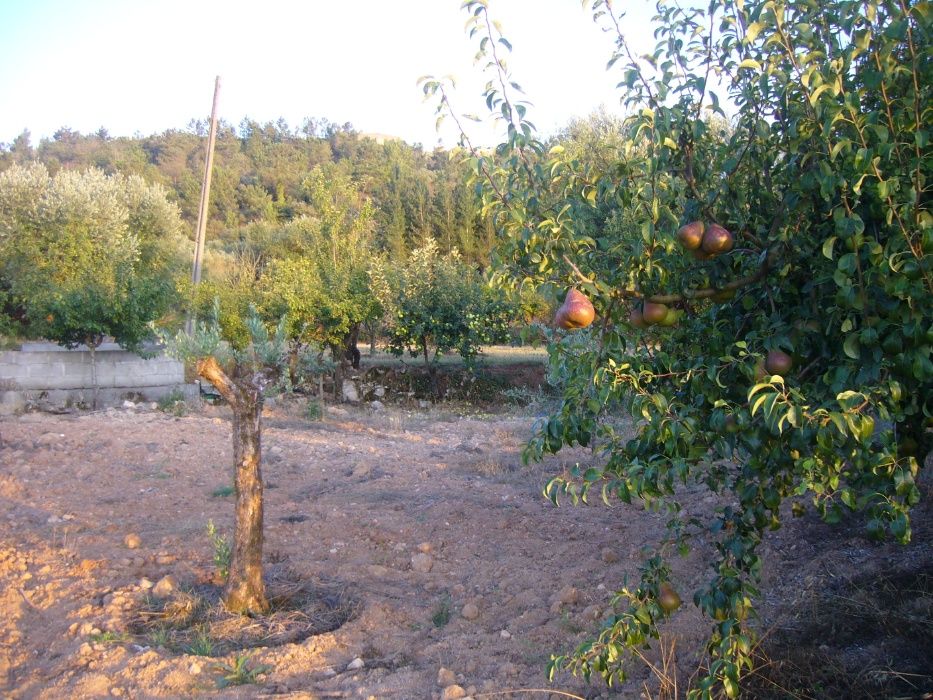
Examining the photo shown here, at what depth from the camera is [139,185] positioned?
2305 cm

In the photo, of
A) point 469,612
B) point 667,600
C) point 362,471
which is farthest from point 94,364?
point 667,600

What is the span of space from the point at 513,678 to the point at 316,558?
236cm

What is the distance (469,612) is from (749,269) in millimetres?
3021

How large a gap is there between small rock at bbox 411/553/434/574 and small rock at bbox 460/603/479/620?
2.74ft

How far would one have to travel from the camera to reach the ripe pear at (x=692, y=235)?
7.54 feet

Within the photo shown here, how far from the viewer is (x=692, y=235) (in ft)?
7.54

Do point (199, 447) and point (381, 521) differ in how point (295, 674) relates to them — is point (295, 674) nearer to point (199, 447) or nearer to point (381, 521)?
point (381, 521)

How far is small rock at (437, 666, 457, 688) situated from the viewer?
12.9ft

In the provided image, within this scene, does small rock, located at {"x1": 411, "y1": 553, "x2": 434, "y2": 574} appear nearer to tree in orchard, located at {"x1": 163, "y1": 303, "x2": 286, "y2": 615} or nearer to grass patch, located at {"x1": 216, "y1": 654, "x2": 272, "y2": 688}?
tree in orchard, located at {"x1": 163, "y1": 303, "x2": 286, "y2": 615}

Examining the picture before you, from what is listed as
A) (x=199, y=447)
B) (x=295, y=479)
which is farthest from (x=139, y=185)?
(x=295, y=479)

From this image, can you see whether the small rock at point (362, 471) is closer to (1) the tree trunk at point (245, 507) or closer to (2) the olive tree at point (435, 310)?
A: (1) the tree trunk at point (245, 507)

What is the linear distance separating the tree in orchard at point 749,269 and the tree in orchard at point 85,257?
42.7ft

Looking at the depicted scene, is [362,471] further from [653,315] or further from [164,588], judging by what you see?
[653,315]

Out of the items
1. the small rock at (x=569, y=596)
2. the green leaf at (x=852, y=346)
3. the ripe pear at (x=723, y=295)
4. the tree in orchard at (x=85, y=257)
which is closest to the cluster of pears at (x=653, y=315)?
the ripe pear at (x=723, y=295)
